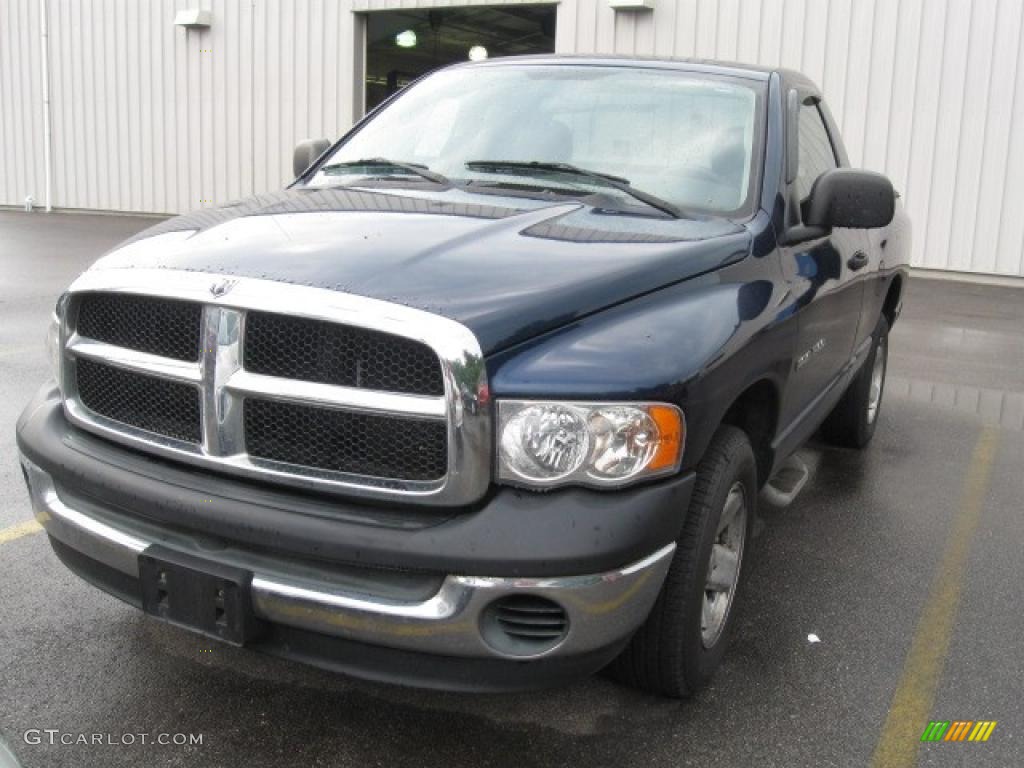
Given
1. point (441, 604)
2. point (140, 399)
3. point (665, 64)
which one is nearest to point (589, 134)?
point (665, 64)

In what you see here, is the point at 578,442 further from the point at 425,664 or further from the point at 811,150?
the point at 811,150

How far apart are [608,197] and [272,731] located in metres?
1.88

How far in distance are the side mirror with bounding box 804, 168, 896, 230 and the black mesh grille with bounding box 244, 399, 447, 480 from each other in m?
1.92

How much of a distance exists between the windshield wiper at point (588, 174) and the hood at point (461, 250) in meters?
0.15

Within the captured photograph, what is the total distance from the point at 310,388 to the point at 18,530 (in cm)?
232

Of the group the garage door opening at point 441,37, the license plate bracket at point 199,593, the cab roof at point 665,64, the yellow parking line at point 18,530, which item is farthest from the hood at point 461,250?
the garage door opening at point 441,37

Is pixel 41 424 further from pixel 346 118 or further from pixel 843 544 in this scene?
pixel 346 118

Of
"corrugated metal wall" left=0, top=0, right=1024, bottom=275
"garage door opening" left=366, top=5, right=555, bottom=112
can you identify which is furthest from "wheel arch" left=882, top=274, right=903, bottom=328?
"garage door opening" left=366, top=5, right=555, bottom=112

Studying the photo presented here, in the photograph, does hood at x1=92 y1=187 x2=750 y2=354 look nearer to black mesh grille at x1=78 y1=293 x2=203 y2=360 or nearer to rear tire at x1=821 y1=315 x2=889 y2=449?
black mesh grille at x1=78 y1=293 x2=203 y2=360

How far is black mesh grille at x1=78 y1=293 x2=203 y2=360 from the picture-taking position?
2566mm

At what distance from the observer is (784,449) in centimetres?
358

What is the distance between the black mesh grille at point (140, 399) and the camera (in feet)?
8.52

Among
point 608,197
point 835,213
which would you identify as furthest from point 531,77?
point 835,213

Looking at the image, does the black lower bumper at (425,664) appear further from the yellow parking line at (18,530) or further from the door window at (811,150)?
the door window at (811,150)
